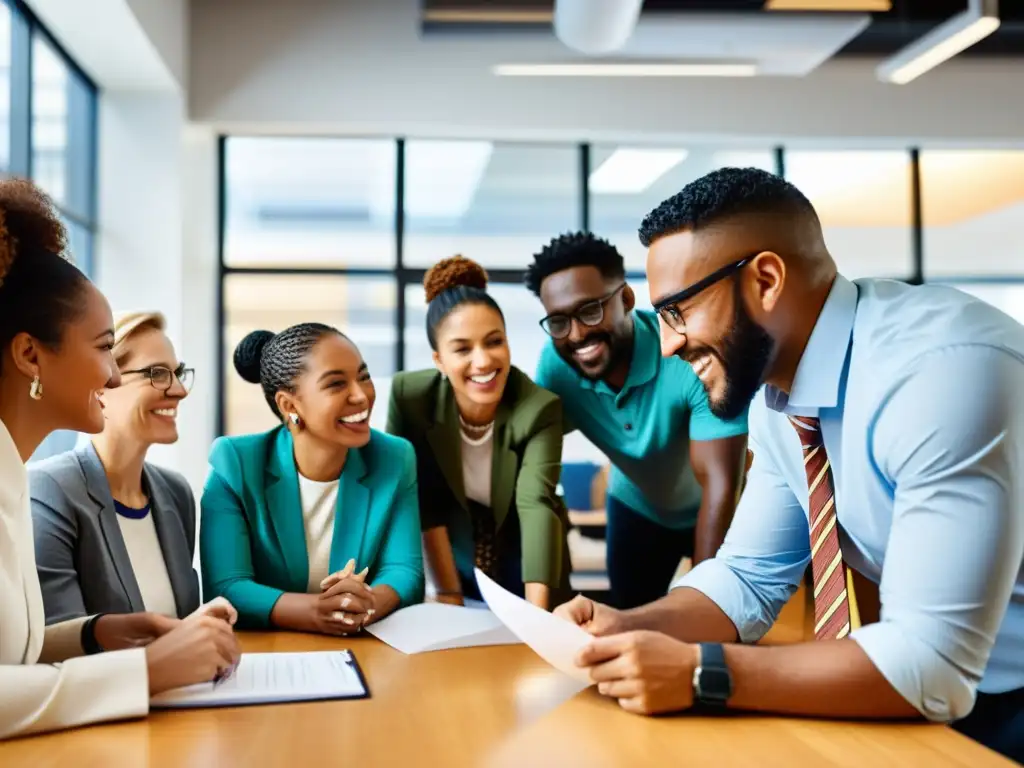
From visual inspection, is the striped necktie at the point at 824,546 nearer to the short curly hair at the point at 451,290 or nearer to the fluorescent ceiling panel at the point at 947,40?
the short curly hair at the point at 451,290

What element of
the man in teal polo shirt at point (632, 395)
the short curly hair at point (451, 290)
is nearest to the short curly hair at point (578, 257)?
the man in teal polo shirt at point (632, 395)

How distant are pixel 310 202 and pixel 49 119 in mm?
1833

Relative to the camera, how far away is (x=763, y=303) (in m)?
1.49

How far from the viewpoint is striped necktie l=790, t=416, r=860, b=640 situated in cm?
143

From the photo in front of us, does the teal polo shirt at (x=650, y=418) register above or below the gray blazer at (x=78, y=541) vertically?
above

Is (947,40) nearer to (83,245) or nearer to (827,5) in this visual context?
(827,5)

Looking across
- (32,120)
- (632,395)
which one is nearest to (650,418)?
(632,395)

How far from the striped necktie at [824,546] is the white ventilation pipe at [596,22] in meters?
3.26

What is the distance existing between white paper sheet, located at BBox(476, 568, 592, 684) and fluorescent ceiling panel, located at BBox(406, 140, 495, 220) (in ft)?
17.1

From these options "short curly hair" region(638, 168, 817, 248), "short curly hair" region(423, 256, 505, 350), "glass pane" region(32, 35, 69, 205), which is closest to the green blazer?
"short curly hair" region(423, 256, 505, 350)

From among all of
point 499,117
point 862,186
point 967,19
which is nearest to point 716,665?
point 967,19

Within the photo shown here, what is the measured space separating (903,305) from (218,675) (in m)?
1.18

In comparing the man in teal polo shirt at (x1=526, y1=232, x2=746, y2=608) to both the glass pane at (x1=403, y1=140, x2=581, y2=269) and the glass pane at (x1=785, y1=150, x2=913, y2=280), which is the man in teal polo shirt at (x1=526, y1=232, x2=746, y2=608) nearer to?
the glass pane at (x1=403, y1=140, x2=581, y2=269)

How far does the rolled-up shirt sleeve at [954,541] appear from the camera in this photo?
1193 mm
